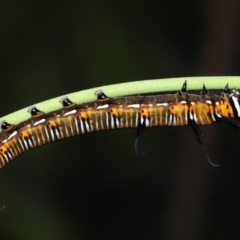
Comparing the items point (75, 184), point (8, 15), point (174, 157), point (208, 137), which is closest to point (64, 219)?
point (75, 184)

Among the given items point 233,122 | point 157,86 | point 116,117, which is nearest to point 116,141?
point 116,117

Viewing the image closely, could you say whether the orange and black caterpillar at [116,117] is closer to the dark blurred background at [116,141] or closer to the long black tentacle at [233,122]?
the long black tentacle at [233,122]

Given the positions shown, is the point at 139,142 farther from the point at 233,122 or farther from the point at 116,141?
the point at 116,141

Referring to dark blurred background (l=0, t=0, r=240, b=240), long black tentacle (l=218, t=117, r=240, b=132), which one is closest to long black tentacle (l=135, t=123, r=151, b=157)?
long black tentacle (l=218, t=117, r=240, b=132)

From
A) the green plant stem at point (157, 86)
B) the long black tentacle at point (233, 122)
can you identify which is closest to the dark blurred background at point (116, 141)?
the long black tentacle at point (233, 122)

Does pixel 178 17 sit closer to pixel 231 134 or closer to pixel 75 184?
pixel 231 134
